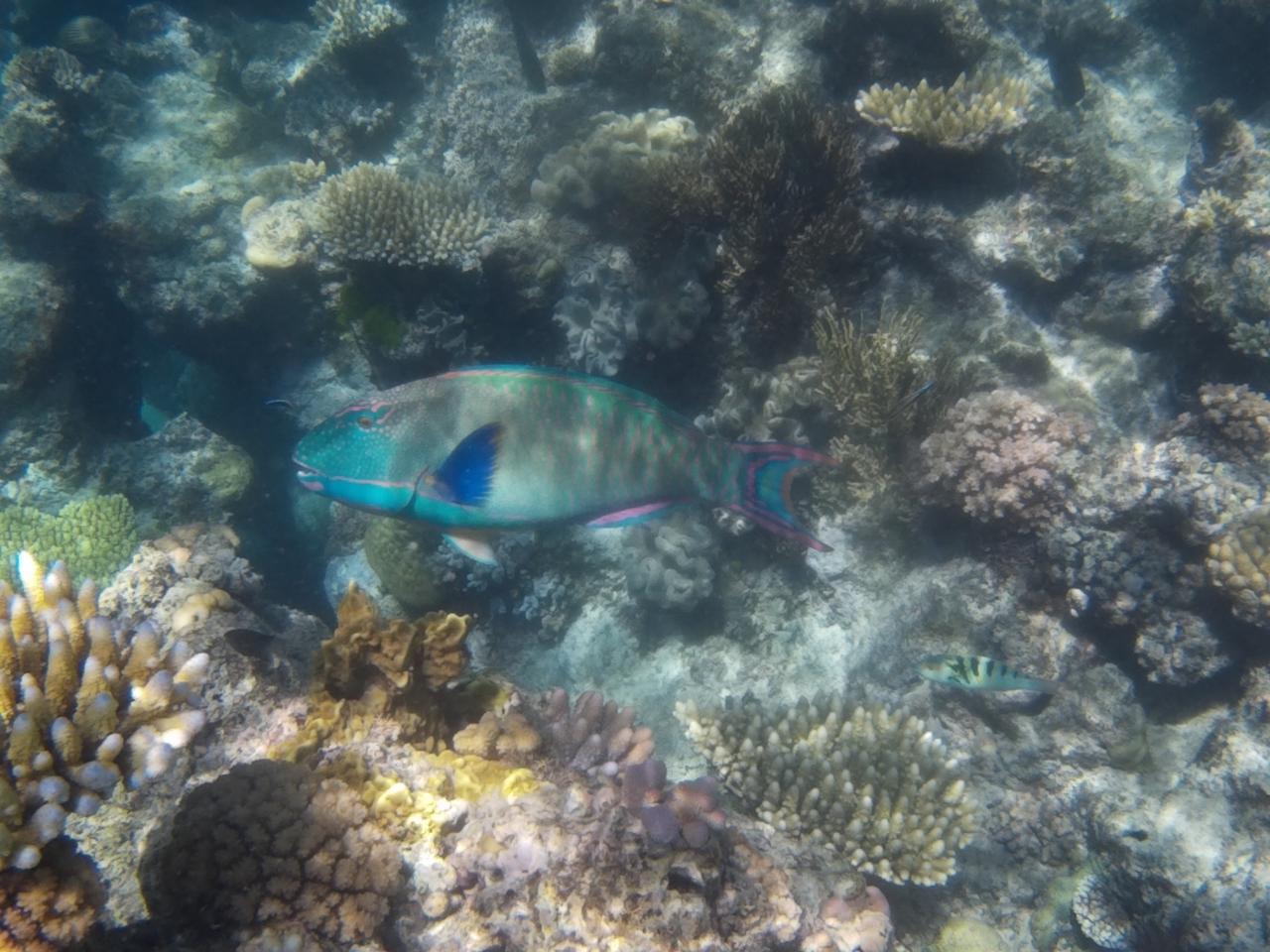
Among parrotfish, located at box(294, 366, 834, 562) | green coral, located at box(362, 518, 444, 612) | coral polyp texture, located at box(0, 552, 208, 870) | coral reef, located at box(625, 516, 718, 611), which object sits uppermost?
parrotfish, located at box(294, 366, 834, 562)

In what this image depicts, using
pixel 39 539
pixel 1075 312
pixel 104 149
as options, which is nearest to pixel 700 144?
pixel 1075 312

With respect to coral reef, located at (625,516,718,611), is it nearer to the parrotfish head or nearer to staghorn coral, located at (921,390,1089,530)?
staghorn coral, located at (921,390,1089,530)

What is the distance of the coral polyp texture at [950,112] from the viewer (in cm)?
536

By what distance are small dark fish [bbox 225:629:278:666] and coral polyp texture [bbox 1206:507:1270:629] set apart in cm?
570

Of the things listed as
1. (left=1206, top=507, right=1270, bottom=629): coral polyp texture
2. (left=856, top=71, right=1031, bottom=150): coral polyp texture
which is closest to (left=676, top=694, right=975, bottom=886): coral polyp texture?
(left=1206, top=507, right=1270, bottom=629): coral polyp texture

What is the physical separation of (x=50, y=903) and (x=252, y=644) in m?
Result: 1.53

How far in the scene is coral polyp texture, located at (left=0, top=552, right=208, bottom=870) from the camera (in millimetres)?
2344

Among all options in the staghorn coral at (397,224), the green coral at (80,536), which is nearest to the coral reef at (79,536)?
the green coral at (80,536)

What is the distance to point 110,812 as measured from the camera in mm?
2842

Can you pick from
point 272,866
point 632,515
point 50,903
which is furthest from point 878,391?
point 50,903

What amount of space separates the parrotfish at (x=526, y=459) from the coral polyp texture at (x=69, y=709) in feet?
3.54

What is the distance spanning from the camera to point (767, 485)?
3.43 meters

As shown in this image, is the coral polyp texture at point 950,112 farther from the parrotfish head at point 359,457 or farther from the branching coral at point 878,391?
the parrotfish head at point 359,457

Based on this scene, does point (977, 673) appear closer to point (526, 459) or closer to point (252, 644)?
point (526, 459)
